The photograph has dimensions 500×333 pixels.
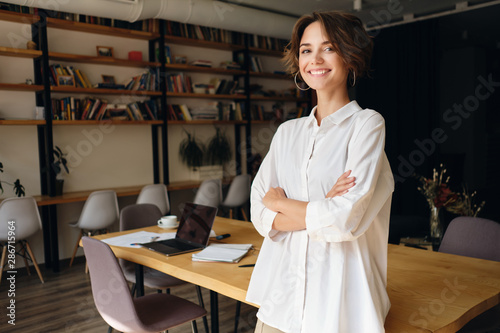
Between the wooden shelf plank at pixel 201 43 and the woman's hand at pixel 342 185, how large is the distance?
4937 mm

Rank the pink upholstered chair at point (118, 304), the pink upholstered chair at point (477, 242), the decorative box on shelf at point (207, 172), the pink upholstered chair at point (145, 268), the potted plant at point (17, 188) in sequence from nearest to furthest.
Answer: the pink upholstered chair at point (118, 304)
the pink upholstered chair at point (477, 242)
the pink upholstered chair at point (145, 268)
the potted plant at point (17, 188)
the decorative box on shelf at point (207, 172)

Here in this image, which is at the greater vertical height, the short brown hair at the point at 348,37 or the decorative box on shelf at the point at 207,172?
the short brown hair at the point at 348,37

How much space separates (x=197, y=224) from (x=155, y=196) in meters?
2.63

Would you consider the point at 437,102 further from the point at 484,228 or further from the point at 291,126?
the point at 291,126

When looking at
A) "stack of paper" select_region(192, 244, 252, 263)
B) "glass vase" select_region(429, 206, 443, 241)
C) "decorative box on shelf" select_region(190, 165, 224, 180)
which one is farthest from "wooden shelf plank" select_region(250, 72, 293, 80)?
"stack of paper" select_region(192, 244, 252, 263)

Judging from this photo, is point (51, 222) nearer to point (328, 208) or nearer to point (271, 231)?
point (271, 231)

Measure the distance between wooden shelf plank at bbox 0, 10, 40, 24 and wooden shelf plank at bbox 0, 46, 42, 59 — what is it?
33 centimetres

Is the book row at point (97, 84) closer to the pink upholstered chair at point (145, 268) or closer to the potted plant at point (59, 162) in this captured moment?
the potted plant at point (59, 162)

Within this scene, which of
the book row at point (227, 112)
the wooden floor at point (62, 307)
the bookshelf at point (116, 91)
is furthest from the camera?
the book row at point (227, 112)

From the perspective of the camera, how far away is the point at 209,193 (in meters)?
5.42

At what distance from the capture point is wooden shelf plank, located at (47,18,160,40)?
4792 mm

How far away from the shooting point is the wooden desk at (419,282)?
138 cm

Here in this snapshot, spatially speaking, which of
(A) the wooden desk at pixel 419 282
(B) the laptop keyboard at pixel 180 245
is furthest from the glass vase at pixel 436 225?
(B) the laptop keyboard at pixel 180 245

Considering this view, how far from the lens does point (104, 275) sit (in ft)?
6.47
